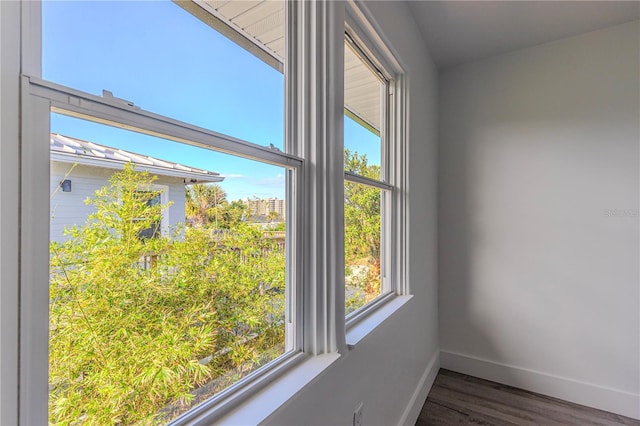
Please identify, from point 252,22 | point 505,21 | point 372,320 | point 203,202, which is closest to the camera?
point 203,202

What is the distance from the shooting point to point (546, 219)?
7.57ft

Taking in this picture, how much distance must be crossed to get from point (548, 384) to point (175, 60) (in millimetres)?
3072

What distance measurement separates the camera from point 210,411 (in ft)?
2.38

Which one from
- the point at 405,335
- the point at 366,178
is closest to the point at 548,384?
the point at 405,335

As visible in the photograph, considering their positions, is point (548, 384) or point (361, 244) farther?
point (548, 384)

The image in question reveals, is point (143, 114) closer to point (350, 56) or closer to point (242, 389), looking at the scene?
point (242, 389)

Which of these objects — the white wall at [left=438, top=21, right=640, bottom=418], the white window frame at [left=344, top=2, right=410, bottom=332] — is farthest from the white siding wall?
the white wall at [left=438, top=21, right=640, bottom=418]

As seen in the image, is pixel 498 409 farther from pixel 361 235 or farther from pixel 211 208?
pixel 211 208

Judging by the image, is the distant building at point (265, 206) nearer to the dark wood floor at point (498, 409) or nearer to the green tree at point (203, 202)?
the green tree at point (203, 202)

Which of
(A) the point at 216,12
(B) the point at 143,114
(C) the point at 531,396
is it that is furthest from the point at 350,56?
(C) the point at 531,396

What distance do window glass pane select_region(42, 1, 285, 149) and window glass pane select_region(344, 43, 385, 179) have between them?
524mm

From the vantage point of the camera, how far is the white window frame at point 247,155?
1.39ft

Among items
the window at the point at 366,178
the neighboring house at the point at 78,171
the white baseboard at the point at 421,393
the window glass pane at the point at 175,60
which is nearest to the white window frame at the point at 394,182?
the window at the point at 366,178

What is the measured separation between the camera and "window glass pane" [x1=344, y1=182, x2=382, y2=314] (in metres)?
1.42
